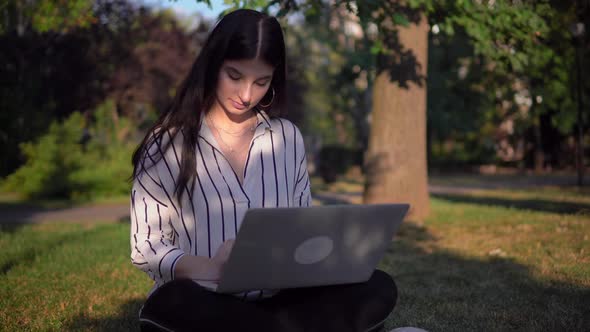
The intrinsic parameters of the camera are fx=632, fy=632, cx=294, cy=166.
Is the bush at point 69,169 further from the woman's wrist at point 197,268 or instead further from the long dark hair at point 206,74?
the woman's wrist at point 197,268

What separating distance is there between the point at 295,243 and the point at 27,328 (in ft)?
Result: 7.21

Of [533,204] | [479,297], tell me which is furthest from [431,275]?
[533,204]

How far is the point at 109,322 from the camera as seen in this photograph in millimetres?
3785

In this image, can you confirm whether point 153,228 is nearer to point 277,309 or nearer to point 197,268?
point 197,268

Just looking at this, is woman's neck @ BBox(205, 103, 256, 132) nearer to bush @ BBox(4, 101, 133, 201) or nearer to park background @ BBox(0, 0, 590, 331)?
park background @ BBox(0, 0, 590, 331)

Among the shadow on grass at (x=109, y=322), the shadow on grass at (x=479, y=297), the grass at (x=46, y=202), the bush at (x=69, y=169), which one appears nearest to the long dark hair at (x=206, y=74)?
the shadow on grass at (x=109, y=322)

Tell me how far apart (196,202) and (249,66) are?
0.58 metres

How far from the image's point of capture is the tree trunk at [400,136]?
8.43 meters

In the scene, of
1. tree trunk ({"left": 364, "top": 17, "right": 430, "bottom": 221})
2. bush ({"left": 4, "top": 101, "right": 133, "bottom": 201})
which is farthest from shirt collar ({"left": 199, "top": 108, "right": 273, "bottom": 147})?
bush ({"left": 4, "top": 101, "right": 133, "bottom": 201})

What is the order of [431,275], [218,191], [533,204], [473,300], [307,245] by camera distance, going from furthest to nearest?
[533,204] → [431,275] → [473,300] → [218,191] → [307,245]

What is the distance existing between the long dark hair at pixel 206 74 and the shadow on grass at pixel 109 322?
1468 millimetres

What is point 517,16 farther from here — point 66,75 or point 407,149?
point 66,75

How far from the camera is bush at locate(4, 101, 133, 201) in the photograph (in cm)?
1337

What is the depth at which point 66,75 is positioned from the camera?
15250 mm
